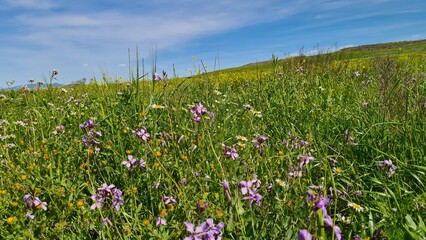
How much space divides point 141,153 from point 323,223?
5.86 feet

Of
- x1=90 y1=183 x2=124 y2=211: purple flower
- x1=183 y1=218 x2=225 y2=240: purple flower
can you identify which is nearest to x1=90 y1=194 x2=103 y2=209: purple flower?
x1=90 y1=183 x2=124 y2=211: purple flower

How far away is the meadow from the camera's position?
172 cm

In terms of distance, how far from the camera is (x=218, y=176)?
2486 millimetres

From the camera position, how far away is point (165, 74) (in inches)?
119

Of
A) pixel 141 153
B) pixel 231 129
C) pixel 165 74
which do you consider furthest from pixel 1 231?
pixel 231 129

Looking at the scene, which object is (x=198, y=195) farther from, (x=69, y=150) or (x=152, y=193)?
(x=69, y=150)

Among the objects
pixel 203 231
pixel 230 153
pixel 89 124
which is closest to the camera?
pixel 203 231

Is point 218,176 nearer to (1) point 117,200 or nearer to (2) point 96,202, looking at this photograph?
(1) point 117,200

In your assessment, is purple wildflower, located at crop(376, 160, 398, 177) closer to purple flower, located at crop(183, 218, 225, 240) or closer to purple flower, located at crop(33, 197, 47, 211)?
purple flower, located at crop(183, 218, 225, 240)

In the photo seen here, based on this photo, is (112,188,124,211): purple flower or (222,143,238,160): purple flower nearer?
(112,188,124,211): purple flower

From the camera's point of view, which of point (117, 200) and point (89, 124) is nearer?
point (117, 200)

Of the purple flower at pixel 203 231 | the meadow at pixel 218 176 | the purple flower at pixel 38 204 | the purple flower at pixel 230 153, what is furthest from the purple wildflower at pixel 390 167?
the purple flower at pixel 38 204

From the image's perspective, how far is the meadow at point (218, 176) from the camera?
172cm

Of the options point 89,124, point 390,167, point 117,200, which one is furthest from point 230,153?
point 89,124
